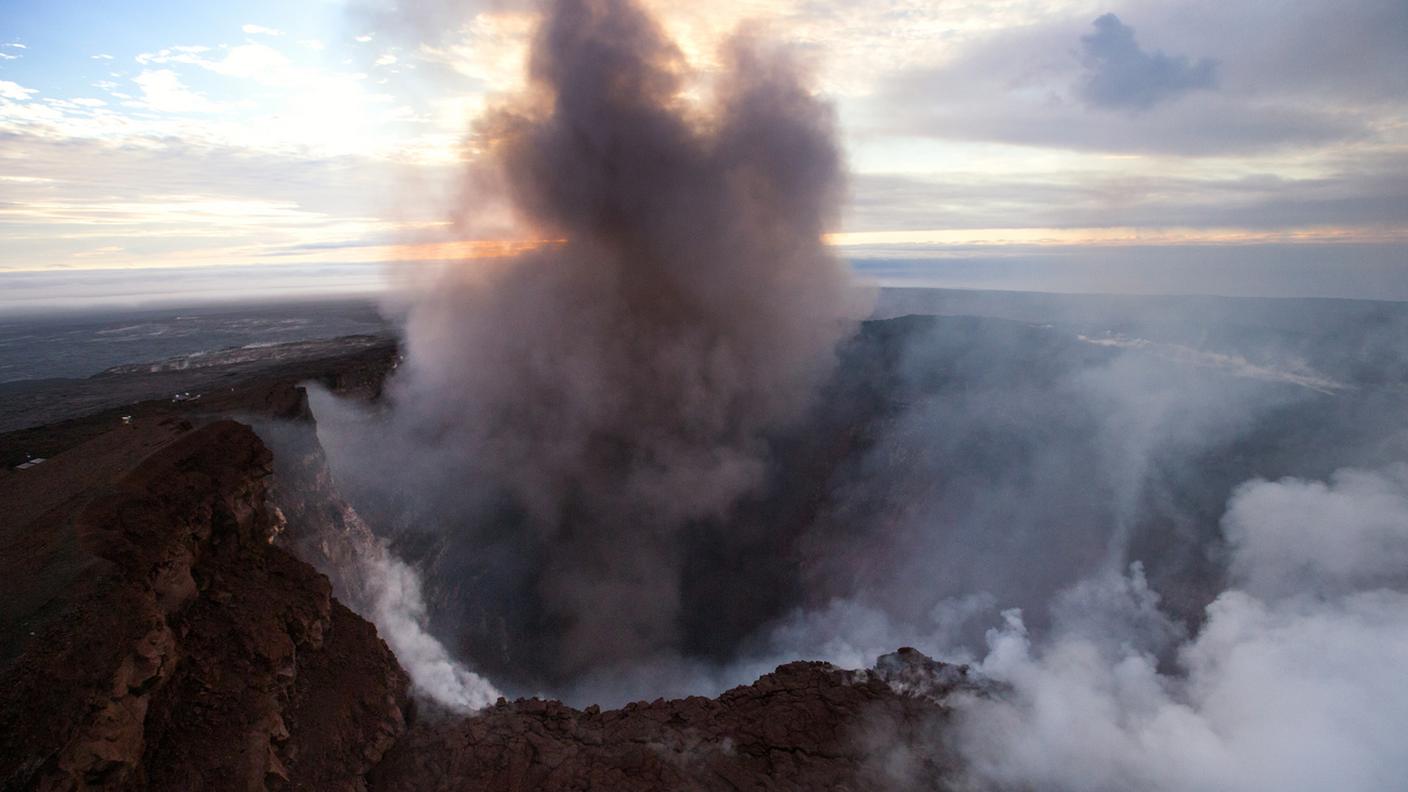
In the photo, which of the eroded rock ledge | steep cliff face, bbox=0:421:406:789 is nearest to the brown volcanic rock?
the eroded rock ledge

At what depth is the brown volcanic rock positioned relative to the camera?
1140 centimetres

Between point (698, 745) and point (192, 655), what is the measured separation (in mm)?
8375

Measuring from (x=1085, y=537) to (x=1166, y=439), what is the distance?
215 inches

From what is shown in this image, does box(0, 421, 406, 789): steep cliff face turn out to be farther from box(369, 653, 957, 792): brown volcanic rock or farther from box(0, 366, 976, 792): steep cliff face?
box(369, 653, 957, 792): brown volcanic rock

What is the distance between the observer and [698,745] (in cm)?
1230

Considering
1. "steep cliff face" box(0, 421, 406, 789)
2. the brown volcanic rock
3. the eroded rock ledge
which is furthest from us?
the brown volcanic rock

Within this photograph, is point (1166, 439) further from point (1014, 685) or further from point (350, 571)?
point (350, 571)

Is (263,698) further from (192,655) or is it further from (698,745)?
(698,745)

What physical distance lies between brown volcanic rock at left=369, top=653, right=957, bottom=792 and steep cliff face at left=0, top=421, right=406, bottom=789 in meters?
1.44

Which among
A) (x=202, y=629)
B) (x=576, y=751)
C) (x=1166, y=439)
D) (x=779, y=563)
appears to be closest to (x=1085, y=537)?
(x=1166, y=439)

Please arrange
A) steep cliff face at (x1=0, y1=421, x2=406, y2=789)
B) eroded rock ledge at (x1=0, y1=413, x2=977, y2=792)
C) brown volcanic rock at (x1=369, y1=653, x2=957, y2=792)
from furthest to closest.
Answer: brown volcanic rock at (x1=369, y1=653, x2=957, y2=792) < eroded rock ledge at (x1=0, y1=413, x2=977, y2=792) < steep cliff face at (x1=0, y1=421, x2=406, y2=789)

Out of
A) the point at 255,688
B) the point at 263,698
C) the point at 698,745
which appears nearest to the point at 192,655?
the point at 255,688

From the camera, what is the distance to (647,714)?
43.6ft

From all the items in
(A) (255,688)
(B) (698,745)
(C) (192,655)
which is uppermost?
(C) (192,655)
